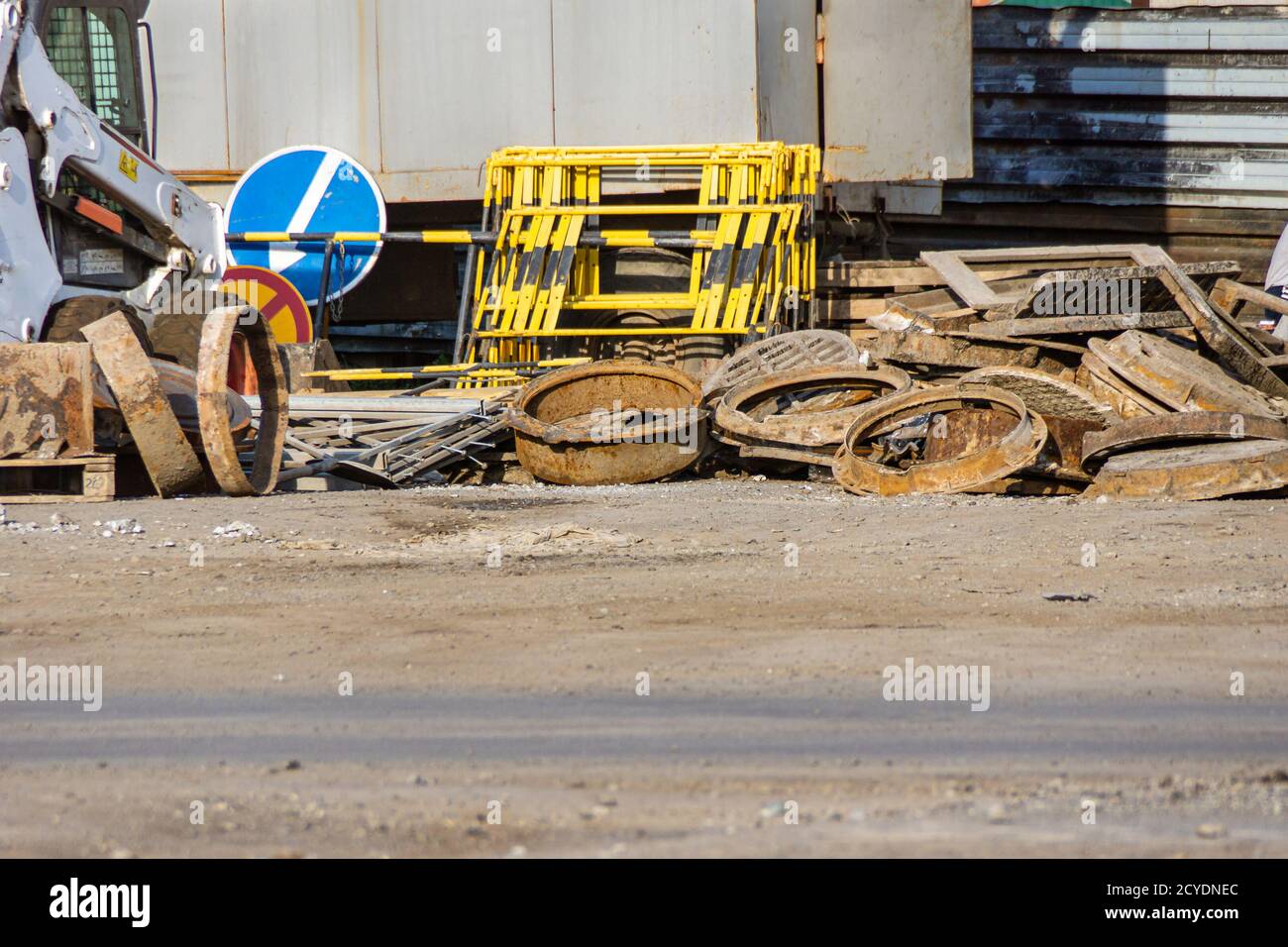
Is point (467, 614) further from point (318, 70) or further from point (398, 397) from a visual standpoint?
point (318, 70)

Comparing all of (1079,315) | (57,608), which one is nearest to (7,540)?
(57,608)

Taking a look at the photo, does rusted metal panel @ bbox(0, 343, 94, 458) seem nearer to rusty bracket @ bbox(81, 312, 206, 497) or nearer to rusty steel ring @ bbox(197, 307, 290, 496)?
rusty bracket @ bbox(81, 312, 206, 497)

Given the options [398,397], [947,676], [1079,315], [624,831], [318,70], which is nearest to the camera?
[624,831]

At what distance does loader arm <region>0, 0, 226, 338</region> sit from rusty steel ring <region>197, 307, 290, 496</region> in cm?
122

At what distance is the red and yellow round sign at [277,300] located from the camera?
1152cm

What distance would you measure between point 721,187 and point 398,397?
3.25 meters

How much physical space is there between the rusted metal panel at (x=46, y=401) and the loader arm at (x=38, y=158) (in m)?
0.81

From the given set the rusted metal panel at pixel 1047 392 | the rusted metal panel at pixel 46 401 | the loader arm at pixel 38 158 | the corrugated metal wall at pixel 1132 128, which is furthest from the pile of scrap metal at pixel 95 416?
the corrugated metal wall at pixel 1132 128

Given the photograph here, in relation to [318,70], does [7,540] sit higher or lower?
lower

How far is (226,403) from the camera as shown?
7812mm

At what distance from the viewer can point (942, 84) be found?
41.8 ft

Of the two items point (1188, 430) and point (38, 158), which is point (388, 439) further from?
point (1188, 430)
